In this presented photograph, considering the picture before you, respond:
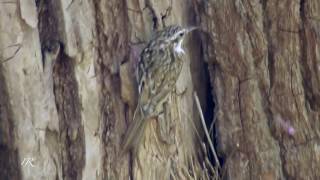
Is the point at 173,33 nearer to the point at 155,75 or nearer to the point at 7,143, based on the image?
the point at 155,75

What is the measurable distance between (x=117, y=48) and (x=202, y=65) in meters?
0.59

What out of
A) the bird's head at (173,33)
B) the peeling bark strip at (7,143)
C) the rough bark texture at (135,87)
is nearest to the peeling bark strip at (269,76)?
the rough bark texture at (135,87)

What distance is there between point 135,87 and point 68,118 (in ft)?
1.44

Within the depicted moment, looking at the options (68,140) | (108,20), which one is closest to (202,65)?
(108,20)

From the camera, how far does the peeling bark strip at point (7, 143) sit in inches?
164

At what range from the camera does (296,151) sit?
4484mm

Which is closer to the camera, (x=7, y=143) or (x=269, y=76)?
(x=7, y=143)

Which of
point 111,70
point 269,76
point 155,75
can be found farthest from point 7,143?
point 269,76

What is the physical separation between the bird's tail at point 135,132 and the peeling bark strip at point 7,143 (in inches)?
25.0

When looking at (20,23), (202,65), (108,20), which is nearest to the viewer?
(20,23)

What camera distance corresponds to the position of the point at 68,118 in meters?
4.34

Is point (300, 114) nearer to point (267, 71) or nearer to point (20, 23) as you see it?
point (267, 71)

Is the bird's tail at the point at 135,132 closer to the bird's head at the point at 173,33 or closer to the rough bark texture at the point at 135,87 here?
the rough bark texture at the point at 135,87

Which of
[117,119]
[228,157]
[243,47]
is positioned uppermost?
[243,47]
